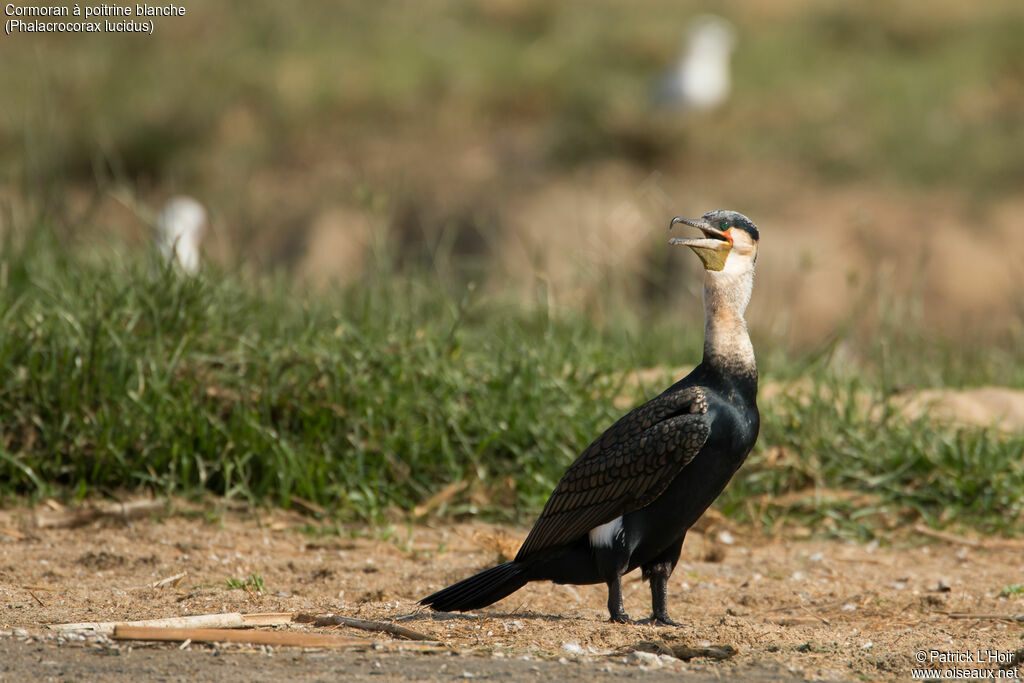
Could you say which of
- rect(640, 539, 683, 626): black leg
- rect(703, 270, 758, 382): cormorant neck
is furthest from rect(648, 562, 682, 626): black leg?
rect(703, 270, 758, 382): cormorant neck

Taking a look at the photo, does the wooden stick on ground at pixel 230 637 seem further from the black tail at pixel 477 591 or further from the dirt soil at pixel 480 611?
the black tail at pixel 477 591

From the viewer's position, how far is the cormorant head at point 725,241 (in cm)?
330

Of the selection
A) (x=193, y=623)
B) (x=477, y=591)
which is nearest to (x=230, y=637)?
(x=193, y=623)

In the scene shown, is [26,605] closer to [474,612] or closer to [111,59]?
[474,612]

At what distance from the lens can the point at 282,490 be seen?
463cm

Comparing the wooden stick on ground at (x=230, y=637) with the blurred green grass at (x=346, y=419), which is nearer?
the wooden stick on ground at (x=230, y=637)

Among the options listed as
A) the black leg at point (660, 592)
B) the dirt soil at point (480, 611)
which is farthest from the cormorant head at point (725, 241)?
the dirt soil at point (480, 611)

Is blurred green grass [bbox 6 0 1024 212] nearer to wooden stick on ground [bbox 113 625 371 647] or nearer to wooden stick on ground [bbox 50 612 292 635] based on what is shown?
wooden stick on ground [bbox 50 612 292 635]

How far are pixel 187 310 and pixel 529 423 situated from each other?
4.67 feet

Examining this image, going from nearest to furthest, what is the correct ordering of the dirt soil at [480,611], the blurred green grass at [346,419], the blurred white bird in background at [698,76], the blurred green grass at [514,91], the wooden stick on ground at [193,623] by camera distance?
the dirt soil at [480,611] < the wooden stick on ground at [193,623] < the blurred green grass at [346,419] < the blurred green grass at [514,91] < the blurred white bird in background at [698,76]

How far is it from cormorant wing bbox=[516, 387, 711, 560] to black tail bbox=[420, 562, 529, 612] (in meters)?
0.07

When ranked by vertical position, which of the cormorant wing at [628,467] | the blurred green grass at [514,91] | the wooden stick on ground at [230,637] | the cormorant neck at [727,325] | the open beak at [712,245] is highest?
the blurred green grass at [514,91]

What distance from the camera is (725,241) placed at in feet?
10.9

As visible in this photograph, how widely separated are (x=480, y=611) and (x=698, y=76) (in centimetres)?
969
